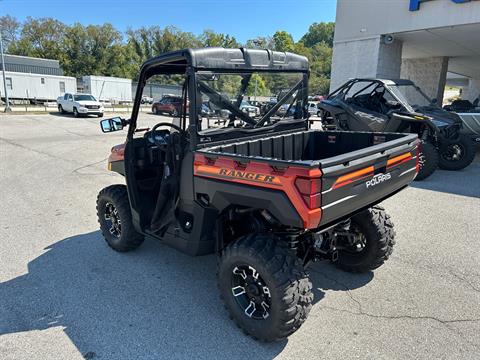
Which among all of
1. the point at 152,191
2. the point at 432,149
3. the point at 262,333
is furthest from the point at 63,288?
the point at 432,149

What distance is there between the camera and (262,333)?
269 centimetres

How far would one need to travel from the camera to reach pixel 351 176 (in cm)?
256

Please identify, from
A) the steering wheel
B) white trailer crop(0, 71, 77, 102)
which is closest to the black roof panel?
the steering wheel

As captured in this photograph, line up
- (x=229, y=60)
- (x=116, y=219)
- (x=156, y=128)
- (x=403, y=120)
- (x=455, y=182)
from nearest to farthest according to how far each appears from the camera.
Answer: (x=229, y=60), (x=156, y=128), (x=116, y=219), (x=455, y=182), (x=403, y=120)

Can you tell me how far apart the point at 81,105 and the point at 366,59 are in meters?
16.8

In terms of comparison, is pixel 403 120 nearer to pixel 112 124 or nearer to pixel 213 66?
pixel 213 66

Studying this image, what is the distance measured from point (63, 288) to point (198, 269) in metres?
1.28

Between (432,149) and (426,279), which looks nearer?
(426,279)

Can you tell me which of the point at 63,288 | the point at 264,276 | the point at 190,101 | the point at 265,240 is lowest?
the point at 63,288

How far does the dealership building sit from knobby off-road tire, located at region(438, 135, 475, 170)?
6.34m

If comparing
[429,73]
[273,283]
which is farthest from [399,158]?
[429,73]

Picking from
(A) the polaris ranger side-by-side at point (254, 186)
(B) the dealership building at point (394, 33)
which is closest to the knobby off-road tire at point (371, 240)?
(A) the polaris ranger side-by-side at point (254, 186)

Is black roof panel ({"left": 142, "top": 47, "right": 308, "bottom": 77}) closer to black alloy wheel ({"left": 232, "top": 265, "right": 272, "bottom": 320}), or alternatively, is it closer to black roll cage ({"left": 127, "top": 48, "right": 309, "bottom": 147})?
black roll cage ({"left": 127, "top": 48, "right": 309, "bottom": 147})

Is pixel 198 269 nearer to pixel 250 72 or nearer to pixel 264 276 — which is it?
pixel 264 276
